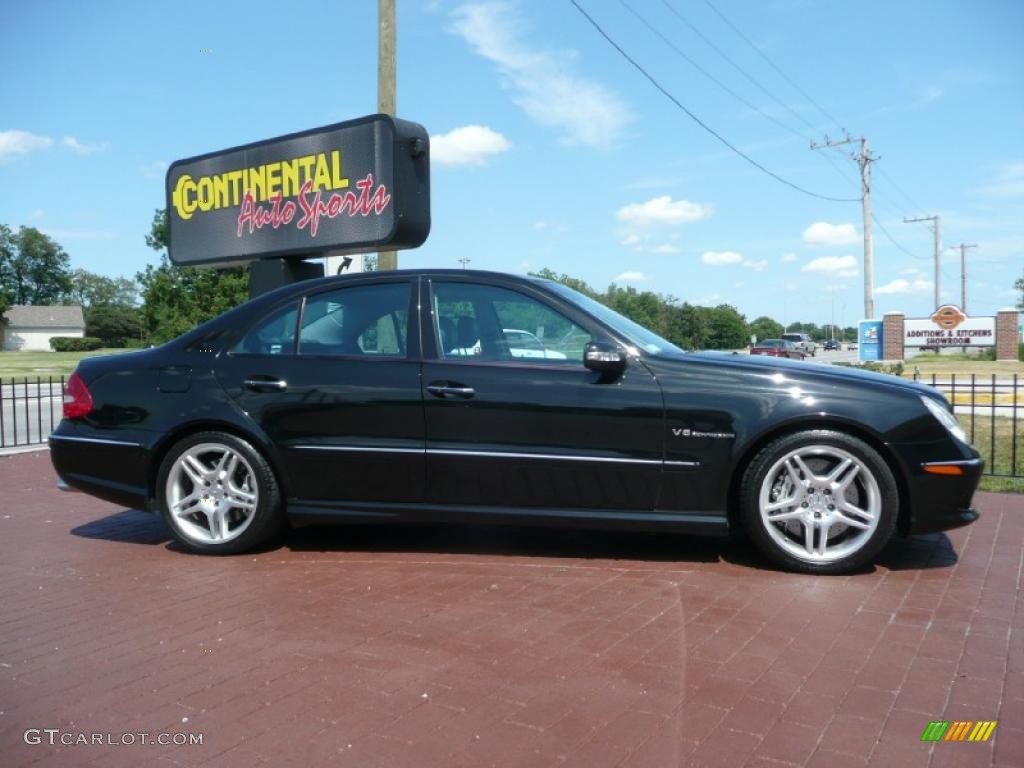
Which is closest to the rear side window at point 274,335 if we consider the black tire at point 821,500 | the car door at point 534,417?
the car door at point 534,417

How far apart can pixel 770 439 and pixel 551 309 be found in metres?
1.36

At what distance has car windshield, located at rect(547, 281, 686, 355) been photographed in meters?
4.76

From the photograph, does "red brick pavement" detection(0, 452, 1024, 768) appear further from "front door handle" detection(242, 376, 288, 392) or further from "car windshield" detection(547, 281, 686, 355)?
"car windshield" detection(547, 281, 686, 355)

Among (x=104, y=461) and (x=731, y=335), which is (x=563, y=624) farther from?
(x=731, y=335)

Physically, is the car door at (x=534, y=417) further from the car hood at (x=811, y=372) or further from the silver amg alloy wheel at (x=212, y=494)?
the silver amg alloy wheel at (x=212, y=494)

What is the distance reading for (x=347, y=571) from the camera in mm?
4672

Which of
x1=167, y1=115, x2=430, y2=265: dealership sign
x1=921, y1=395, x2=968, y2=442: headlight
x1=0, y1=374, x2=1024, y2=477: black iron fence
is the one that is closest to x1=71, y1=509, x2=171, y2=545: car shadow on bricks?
x1=0, y1=374, x2=1024, y2=477: black iron fence

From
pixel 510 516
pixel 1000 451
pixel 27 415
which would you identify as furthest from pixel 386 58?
pixel 1000 451

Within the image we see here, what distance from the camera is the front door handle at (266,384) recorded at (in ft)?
16.3

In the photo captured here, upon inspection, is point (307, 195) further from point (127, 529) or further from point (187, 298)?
point (187, 298)

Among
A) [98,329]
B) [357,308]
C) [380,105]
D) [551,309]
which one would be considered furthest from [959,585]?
[98,329]

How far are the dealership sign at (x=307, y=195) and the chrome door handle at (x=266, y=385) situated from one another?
3.06 meters

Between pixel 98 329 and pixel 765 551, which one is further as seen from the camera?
pixel 98 329

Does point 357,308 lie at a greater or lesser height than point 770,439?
greater
